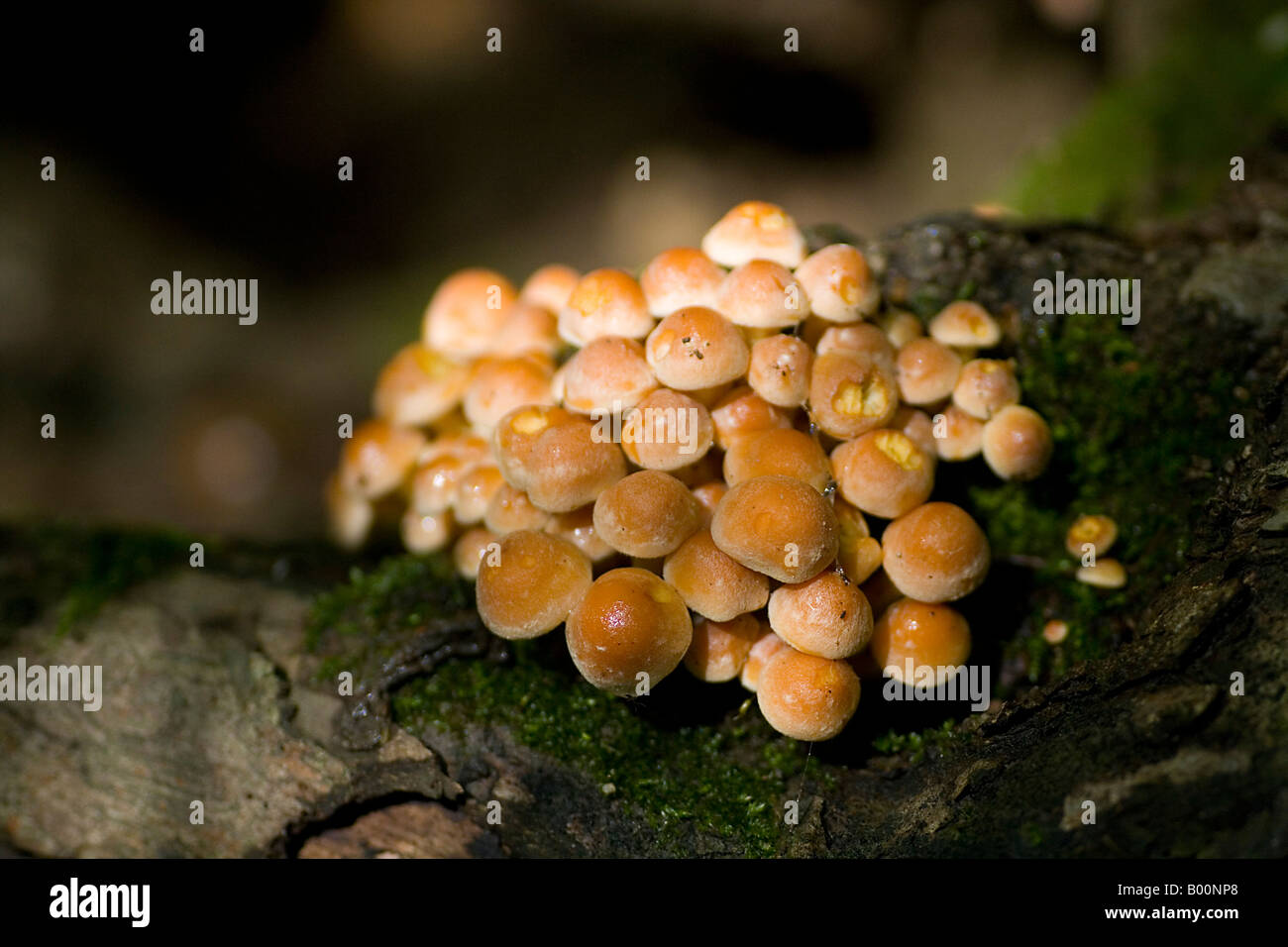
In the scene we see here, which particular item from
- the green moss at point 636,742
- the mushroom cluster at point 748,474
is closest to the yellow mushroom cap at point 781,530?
the mushroom cluster at point 748,474

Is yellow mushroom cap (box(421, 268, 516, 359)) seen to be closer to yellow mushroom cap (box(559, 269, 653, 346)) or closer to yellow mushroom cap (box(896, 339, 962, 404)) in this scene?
yellow mushroom cap (box(559, 269, 653, 346))

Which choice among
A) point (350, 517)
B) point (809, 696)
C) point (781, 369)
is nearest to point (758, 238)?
point (781, 369)

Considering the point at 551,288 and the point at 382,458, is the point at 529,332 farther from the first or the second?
the point at 382,458

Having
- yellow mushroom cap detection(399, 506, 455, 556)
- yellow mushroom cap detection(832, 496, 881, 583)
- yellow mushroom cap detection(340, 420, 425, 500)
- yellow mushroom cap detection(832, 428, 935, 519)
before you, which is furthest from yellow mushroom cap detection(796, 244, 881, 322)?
yellow mushroom cap detection(340, 420, 425, 500)

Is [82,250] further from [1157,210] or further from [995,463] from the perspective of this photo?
[1157,210]

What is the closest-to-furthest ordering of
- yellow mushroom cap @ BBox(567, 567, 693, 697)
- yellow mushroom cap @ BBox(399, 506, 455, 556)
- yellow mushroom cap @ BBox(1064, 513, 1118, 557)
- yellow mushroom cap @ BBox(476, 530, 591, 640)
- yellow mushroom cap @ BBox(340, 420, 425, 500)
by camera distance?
yellow mushroom cap @ BBox(567, 567, 693, 697) → yellow mushroom cap @ BBox(476, 530, 591, 640) → yellow mushroom cap @ BBox(1064, 513, 1118, 557) → yellow mushroom cap @ BBox(399, 506, 455, 556) → yellow mushroom cap @ BBox(340, 420, 425, 500)

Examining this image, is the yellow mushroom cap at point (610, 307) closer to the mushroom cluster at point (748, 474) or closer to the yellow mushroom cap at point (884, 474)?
the mushroom cluster at point (748, 474)

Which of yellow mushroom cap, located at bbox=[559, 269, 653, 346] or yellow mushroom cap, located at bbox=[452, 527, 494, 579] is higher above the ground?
yellow mushroom cap, located at bbox=[559, 269, 653, 346]
